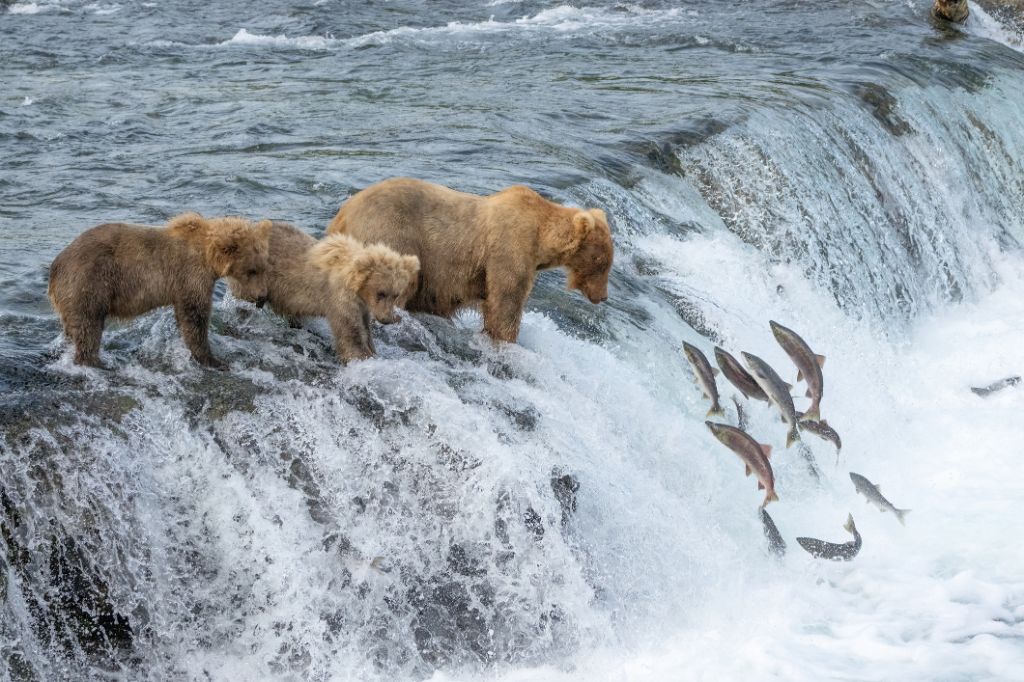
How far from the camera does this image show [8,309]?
21.3ft

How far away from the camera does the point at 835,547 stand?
6.95 meters

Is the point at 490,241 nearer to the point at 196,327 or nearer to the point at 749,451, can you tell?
the point at 196,327

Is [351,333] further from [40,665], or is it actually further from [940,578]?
[940,578]

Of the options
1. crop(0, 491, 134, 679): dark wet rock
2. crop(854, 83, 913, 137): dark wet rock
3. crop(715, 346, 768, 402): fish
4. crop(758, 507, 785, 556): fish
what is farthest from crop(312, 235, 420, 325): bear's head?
crop(854, 83, 913, 137): dark wet rock

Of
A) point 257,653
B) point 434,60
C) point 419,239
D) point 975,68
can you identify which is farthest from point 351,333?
point 975,68

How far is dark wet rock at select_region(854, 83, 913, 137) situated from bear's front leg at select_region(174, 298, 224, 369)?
880 cm

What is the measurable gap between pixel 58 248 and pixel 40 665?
3556mm

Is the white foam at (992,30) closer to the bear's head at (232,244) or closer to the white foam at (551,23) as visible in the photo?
the white foam at (551,23)

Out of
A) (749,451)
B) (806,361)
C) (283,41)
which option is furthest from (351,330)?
(283,41)

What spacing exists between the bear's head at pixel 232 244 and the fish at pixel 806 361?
325 cm

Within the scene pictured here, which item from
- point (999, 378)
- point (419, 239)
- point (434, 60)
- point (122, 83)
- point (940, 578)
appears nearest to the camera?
point (419, 239)

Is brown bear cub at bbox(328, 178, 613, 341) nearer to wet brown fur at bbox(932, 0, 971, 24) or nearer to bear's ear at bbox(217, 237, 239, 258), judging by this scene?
bear's ear at bbox(217, 237, 239, 258)

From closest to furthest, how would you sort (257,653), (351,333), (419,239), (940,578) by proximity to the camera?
(257,653) → (351,333) → (419,239) → (940,578)

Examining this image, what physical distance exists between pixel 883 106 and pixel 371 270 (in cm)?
874
